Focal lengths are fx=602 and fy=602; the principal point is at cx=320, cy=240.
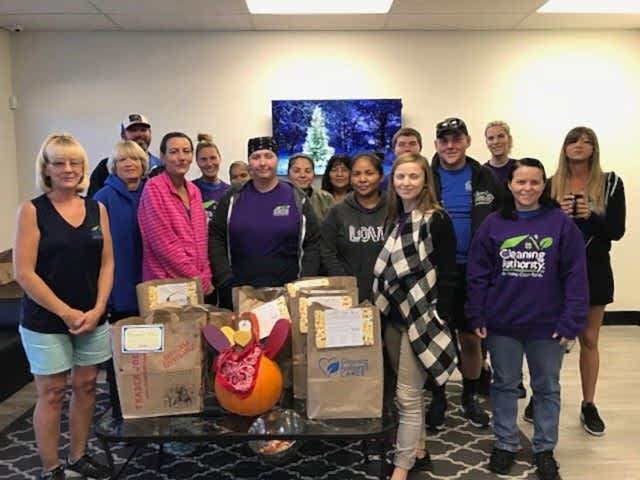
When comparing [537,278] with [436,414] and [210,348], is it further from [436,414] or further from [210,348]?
[210,348]

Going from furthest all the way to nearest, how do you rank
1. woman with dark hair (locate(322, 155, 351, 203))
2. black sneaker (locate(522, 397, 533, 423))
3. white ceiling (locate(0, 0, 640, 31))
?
1. white ceiling (locate(0, 0, 640, 31))
2. woman with dark hair (locate(322, 155, 351, 203))
3. black sneaker (locate(522, 397, 533, 423))

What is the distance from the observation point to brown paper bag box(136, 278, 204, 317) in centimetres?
225

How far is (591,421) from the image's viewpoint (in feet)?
9.78

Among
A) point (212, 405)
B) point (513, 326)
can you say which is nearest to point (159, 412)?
point (212, 405)

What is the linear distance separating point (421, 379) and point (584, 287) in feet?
2.40

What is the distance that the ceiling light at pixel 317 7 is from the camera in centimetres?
427

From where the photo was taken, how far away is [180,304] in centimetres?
227

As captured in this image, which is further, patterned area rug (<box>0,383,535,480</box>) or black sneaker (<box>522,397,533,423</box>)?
black sneaker (<box>522,397,533,423</box>)

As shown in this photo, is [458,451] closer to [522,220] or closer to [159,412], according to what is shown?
[522,220]

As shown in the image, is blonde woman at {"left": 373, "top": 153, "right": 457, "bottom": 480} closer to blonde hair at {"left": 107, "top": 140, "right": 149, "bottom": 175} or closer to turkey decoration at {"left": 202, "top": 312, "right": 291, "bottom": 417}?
turkey decoration at {"left": 202, "top": 312, "right": 291, "bottom": 417}

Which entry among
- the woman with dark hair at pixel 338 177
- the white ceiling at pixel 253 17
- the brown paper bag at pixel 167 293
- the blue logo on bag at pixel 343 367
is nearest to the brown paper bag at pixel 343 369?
the blue logo on bag at pixel 343 367

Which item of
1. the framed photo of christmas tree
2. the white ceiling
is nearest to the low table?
the white ceiling

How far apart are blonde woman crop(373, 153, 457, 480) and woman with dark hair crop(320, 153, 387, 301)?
40cm

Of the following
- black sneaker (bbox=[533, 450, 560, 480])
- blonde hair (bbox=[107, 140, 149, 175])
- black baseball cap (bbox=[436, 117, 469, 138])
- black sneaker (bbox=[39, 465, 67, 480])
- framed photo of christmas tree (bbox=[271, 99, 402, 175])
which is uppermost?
framed photo of christmas tree (bbox=[271, 99, 402, 175])
